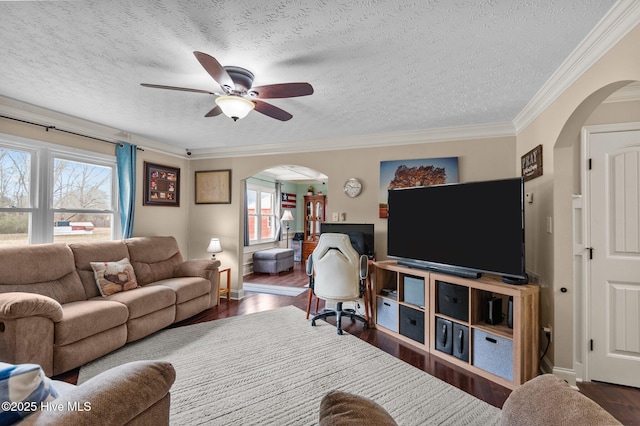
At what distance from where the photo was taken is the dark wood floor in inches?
83.7

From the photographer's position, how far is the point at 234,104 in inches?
86.0

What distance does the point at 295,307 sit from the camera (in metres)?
4.28

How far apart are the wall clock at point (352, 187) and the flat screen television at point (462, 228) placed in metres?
0.67

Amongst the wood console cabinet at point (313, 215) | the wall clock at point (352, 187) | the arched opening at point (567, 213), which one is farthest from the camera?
the wood console cabinet at point (313, 215)

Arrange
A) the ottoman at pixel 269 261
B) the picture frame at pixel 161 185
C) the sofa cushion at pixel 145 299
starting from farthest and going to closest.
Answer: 1. the ottoman at pixel 269 261
2. the picture frame at pixel 161 185
3. the sofa cushion at pixel 145 299

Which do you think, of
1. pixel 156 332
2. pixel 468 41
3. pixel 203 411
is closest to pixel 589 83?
pixel 468 41

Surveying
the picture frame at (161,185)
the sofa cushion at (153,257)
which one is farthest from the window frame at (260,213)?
the sofa cushion at (153,257)

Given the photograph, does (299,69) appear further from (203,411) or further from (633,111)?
(633,111)

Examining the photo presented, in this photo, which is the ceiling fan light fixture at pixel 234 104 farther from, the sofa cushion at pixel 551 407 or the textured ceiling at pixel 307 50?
the sofa cushion at pixel 551 407

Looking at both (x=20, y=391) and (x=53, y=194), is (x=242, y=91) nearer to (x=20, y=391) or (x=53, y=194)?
(x=20, y=391)

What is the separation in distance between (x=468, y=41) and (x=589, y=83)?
0.83 metres

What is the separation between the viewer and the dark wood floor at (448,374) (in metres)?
2.13

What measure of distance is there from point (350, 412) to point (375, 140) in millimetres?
3695

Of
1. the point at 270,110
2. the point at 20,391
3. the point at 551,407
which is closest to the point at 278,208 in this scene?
the point at 270,110
